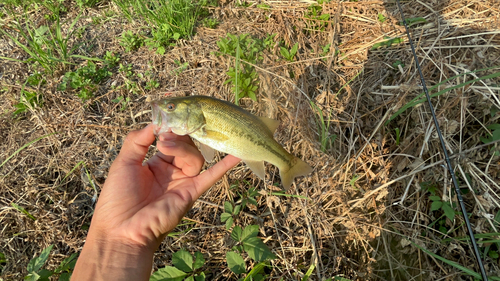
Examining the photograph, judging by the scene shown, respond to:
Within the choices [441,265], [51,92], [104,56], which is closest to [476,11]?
[441,265]

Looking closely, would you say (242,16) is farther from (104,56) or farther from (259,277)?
(259,277)

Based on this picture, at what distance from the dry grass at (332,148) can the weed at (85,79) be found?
0.15m

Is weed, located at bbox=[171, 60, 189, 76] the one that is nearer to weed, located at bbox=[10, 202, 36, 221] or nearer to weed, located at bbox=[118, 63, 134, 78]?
weed, located at bbox=[118, 63, 134, 78]

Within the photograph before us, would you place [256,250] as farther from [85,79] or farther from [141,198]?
[85,79]

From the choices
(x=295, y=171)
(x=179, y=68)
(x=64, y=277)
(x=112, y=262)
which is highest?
(x=179, y=68)

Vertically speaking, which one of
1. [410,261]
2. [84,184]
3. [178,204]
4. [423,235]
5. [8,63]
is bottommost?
[410,261]

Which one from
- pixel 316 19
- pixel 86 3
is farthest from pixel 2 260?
pixel 316 19

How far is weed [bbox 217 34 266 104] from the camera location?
3.86m

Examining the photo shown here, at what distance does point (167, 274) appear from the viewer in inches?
95.0

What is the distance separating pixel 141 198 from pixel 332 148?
2.39 m

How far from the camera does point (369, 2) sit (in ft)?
15.7

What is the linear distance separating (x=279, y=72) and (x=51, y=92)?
379 cm

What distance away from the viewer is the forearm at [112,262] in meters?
2.18

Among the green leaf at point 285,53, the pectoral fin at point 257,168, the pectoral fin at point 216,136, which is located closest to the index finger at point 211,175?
the pectoral fin at point 257,168
